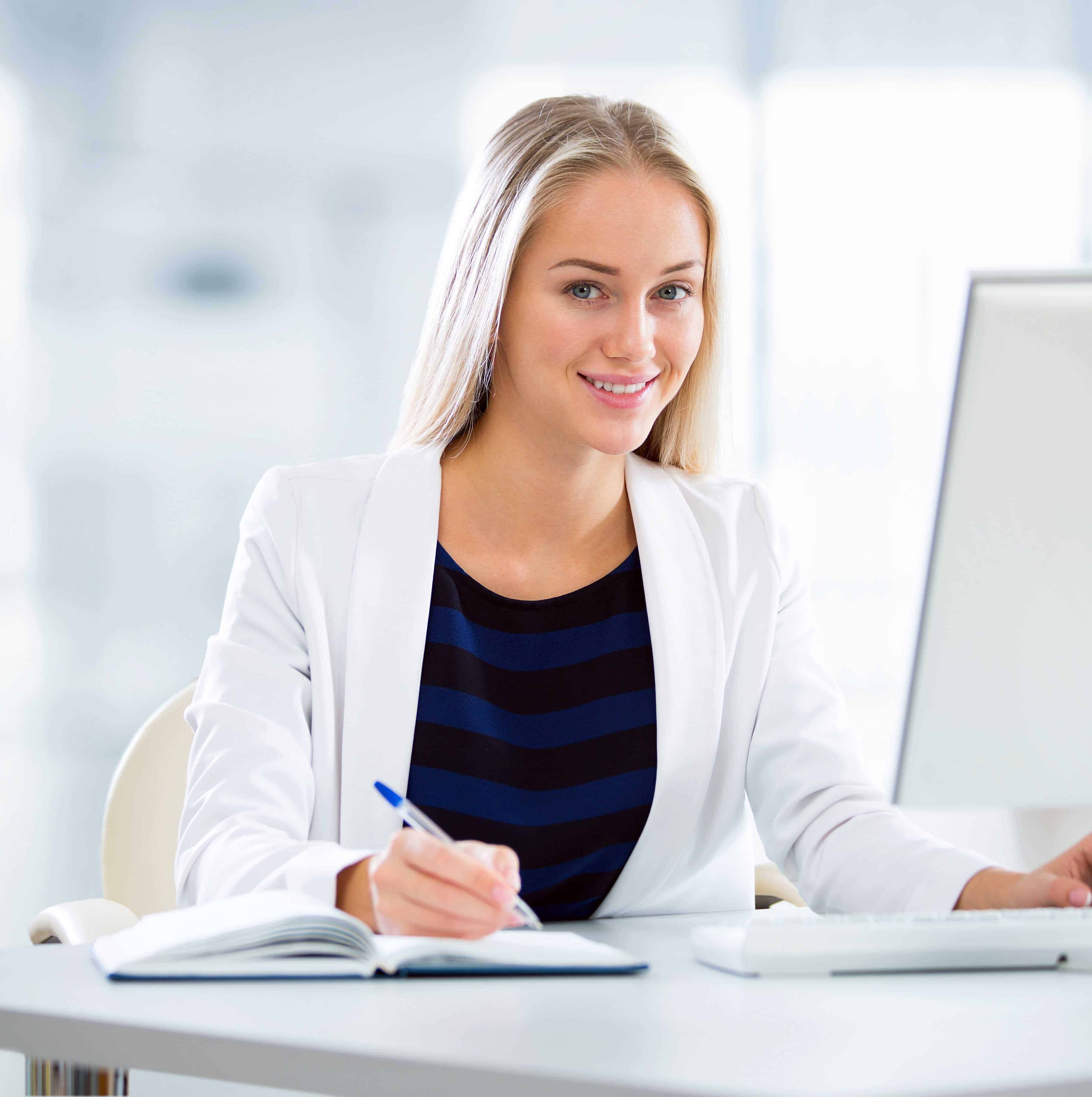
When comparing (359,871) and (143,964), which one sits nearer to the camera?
(143,964)

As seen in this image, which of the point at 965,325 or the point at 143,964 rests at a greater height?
the point at 965,325

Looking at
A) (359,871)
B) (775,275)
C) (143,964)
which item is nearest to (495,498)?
(359,871)

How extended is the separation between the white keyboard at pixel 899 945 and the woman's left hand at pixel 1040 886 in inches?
3.1

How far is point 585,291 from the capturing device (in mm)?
1429

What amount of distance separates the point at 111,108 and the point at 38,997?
282 centimetres

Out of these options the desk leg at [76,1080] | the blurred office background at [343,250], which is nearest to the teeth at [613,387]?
the desk leg at [76,1080]

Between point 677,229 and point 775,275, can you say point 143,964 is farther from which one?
point 775,275

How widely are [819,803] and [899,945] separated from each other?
455mm

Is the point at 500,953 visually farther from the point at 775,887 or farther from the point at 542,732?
the point at 775,887

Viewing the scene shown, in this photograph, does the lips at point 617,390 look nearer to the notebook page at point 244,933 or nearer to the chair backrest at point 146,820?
the chair backrest at point 146,820

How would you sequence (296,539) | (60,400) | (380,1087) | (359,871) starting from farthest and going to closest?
(60,400) < (296,539) < (359,871) < (380,1087)

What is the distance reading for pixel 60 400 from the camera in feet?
10.1

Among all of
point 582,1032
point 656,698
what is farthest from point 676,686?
point 582,1032

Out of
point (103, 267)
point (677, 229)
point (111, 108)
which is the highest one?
point (111, 108)
